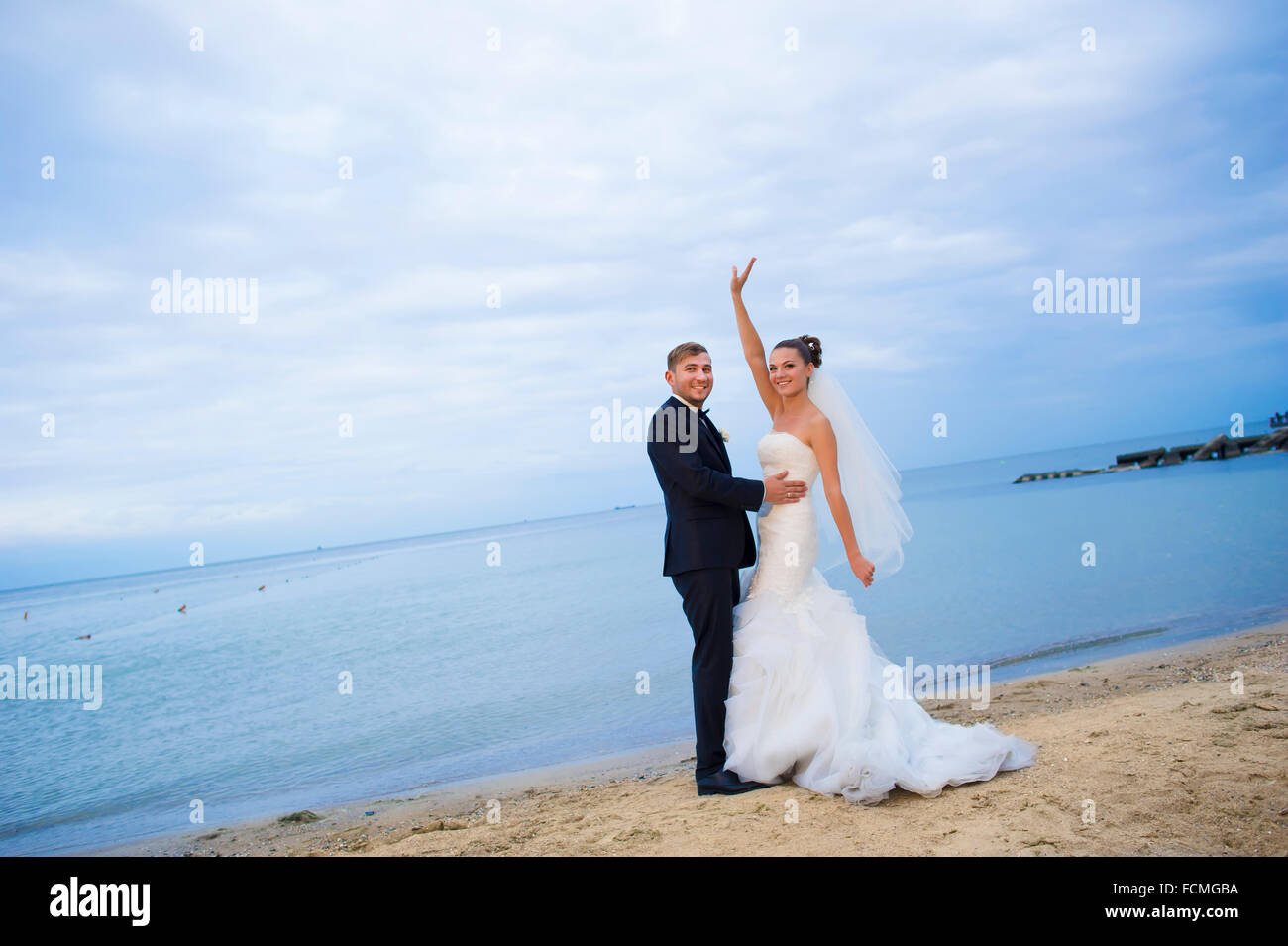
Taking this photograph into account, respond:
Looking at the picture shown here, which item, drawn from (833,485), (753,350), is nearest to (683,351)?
(753,350)

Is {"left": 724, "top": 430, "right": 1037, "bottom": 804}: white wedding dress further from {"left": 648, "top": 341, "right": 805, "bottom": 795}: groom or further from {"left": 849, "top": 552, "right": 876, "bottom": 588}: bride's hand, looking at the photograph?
{"left": 849, "top": 552, "right": 876, "bottom": 588}: bride's hand

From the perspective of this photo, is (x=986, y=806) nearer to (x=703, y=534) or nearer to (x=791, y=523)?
(x=791, y=523)

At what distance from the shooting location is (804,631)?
485 centimetres

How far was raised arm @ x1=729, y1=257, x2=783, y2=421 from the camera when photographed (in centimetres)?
514

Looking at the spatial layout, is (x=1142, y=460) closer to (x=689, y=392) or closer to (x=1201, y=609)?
(x=1201, y=609)

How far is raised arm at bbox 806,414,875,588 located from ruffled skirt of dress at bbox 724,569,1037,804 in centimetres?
29

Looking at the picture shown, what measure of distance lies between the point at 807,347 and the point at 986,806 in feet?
9.55

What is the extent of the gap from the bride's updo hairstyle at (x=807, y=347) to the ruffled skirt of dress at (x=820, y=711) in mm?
1522

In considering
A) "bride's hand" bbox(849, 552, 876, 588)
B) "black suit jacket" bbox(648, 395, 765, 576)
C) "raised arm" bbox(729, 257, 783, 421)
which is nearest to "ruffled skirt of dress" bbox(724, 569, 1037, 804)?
"bride's hand" bbox(849, 552, 876, 588)

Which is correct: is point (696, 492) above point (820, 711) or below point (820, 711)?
above

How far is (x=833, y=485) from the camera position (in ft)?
16.1

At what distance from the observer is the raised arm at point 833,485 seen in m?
4.89
